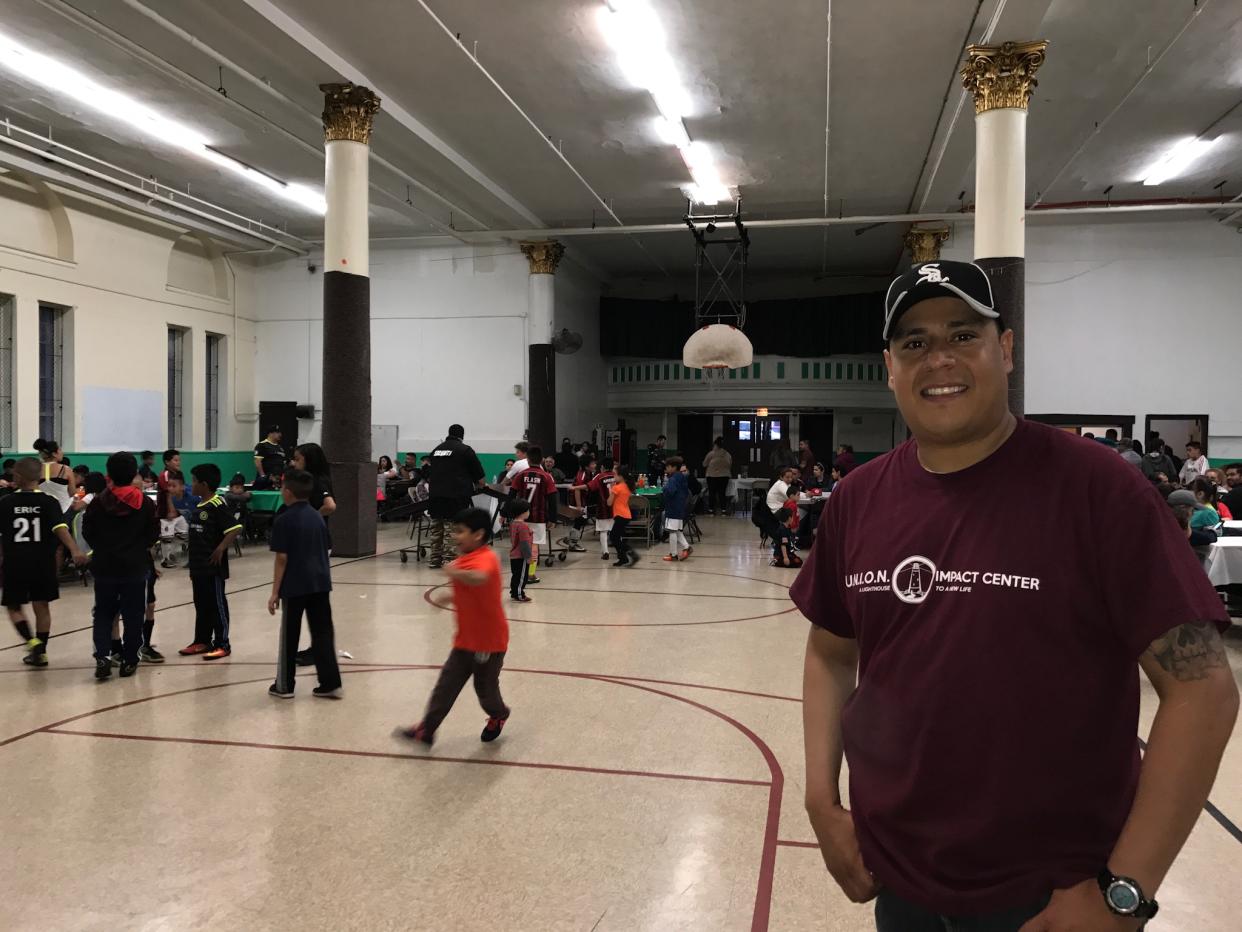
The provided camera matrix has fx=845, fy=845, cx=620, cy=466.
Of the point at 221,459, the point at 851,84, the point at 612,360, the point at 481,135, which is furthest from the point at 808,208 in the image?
the point at 221,459

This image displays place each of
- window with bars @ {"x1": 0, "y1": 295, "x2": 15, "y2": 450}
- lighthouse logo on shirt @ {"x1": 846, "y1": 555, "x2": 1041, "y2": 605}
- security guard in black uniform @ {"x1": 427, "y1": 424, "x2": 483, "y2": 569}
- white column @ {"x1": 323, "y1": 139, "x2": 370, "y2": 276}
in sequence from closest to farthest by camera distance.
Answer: lighthouse logo on shirt @ {"x1": 846, "y1": 555, "x2": 1041, "y2": 605} < security guard in black uniform @ {"x1": 427, "y1": 424, "x2": 483, "y2": 569} < white column @ {"x1": 323, "y1": 139, "x2": 370, "y2": 276} < window with bars @ {"x1": 0, "y1": 295, "x2": 15, "y2": 450}

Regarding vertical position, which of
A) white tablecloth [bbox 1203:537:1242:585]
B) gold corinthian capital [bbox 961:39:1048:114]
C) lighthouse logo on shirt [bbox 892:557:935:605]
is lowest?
white tablecloth [bbox 1203:537:1242:585]

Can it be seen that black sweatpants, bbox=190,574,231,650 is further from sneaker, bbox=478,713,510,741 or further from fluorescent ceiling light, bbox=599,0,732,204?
fluorescent ceiling light, bbox=599,0,732,204

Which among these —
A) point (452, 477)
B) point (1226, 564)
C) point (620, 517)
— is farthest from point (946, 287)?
point (620, 517)

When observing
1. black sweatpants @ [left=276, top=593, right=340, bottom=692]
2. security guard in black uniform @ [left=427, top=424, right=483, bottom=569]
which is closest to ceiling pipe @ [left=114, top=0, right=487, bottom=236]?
security guard in black uniform @ [left=427, top=424, right=483, bottom=569]

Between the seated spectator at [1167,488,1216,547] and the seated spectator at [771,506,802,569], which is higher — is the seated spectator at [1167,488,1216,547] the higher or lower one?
the higher one

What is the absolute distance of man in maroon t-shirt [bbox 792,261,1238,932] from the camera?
3.79ft

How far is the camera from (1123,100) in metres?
11.4

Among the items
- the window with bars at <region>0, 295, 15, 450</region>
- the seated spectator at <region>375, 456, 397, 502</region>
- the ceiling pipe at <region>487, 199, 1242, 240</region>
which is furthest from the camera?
the seated spectator at <region>375, 456, 397, 502</region>

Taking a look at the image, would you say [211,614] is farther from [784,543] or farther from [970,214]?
[970,214]

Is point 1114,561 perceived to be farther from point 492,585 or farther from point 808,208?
point 808,208

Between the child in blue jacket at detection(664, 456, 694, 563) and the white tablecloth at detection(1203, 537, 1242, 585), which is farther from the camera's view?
the child in blue jacket at detection(664, 456, 694, 563)

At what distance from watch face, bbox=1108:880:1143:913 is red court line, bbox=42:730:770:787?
2.79m

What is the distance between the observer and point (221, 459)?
18438 millimetres
